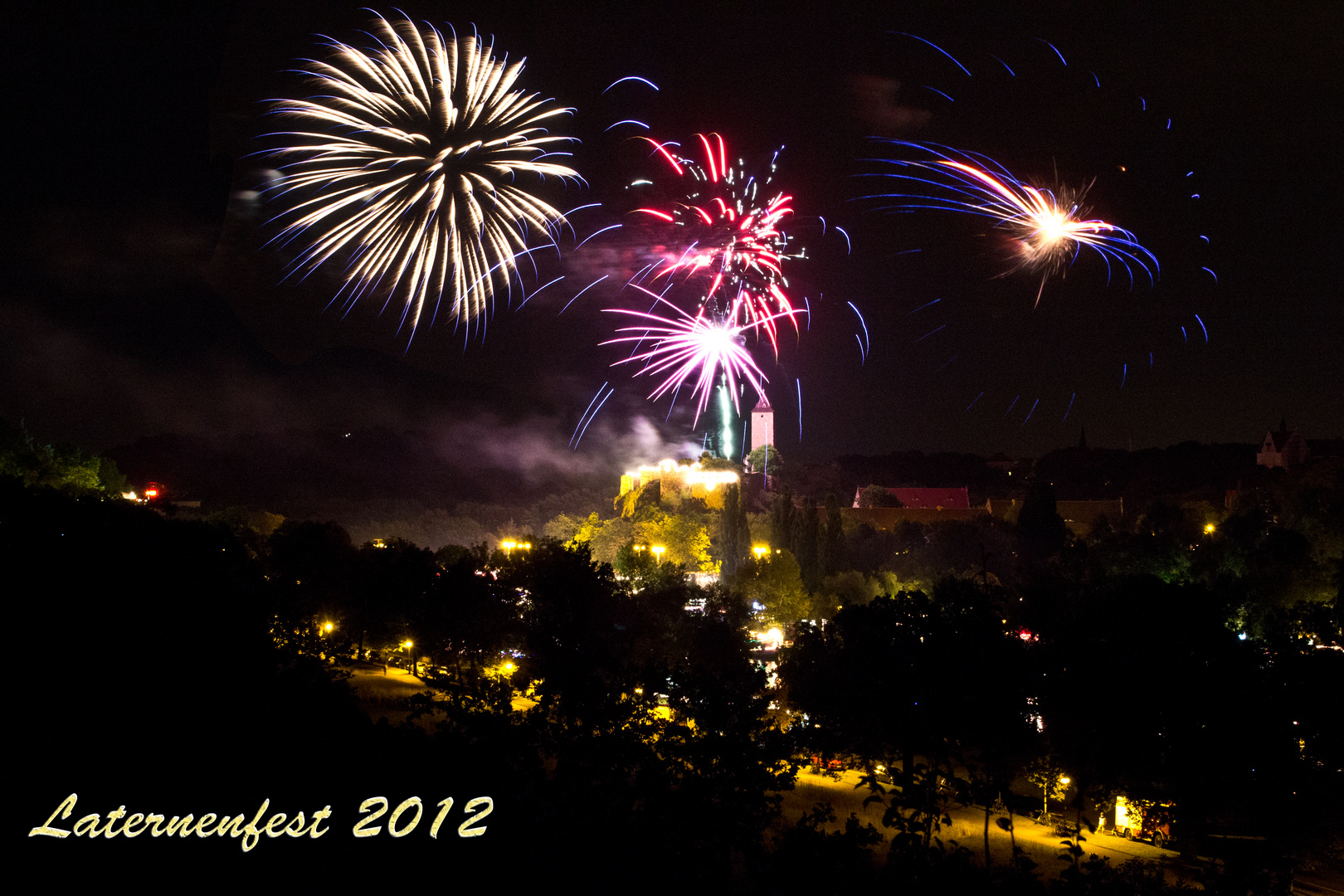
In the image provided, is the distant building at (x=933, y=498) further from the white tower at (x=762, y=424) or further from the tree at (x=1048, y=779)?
the tree at (x=1048, y=779)

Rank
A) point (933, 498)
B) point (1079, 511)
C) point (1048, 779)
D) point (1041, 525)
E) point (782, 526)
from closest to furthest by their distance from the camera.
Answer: point (1048, 779) → point (782, 526) → point (1041, 525) → point (1079, 511) → point (933, 498)

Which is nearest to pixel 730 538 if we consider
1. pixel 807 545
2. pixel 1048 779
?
pixel 807 545

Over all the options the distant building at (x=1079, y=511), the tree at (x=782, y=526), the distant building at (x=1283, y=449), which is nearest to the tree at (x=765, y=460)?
the distant building at (x=1079, y=511)

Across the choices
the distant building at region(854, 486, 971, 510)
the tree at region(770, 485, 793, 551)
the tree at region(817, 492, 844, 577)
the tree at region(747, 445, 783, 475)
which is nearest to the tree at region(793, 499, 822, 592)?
the tree at region(817, 492, 844, 577)

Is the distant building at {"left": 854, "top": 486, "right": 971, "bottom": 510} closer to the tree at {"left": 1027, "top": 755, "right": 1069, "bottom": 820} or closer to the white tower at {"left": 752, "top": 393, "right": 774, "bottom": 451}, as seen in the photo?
the white tower at {"left": 752, "top": 393, "right": 774, "bottom": 451}

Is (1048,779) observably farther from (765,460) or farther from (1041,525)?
(765,460)

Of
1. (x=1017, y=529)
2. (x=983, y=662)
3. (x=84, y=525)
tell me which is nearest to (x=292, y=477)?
(x=1017, y=529)

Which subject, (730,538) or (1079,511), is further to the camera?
(1079,511)
